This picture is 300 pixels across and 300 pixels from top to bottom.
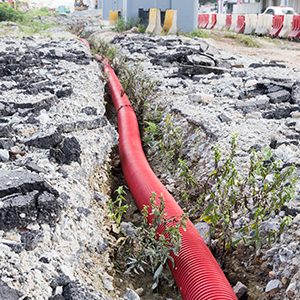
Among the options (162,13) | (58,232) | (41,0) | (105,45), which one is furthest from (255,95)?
(41,0)

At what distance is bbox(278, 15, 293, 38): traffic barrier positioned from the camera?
19328 millimetres

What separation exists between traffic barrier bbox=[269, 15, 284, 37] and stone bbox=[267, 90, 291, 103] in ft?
47.9

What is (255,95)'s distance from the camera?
20.8 feet

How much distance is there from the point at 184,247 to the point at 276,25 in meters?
18.5

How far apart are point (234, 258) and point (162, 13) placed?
14.3m

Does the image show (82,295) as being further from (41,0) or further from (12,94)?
(41,0)

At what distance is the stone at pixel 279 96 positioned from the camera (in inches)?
235

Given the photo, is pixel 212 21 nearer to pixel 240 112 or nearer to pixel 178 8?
pixel 178 8

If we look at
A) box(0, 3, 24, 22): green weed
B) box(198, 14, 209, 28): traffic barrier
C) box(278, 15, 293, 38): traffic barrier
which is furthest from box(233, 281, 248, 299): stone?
box(198, 14, 209, 28): traffic barrier

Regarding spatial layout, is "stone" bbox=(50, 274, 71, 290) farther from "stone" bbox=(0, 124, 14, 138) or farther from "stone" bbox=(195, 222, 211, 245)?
"stone" bbox=(0, 124, 14, 138)

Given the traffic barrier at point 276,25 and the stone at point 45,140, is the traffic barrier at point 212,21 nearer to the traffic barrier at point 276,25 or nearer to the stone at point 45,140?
the traffic barrier at point 276,25

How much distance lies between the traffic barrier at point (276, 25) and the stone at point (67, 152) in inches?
682

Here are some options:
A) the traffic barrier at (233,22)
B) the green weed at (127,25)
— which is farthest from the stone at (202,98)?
the traffic barrier at (233,22)

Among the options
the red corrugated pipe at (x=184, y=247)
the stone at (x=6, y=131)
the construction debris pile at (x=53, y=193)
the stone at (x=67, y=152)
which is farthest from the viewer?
the stone at (x=6, y=131)
